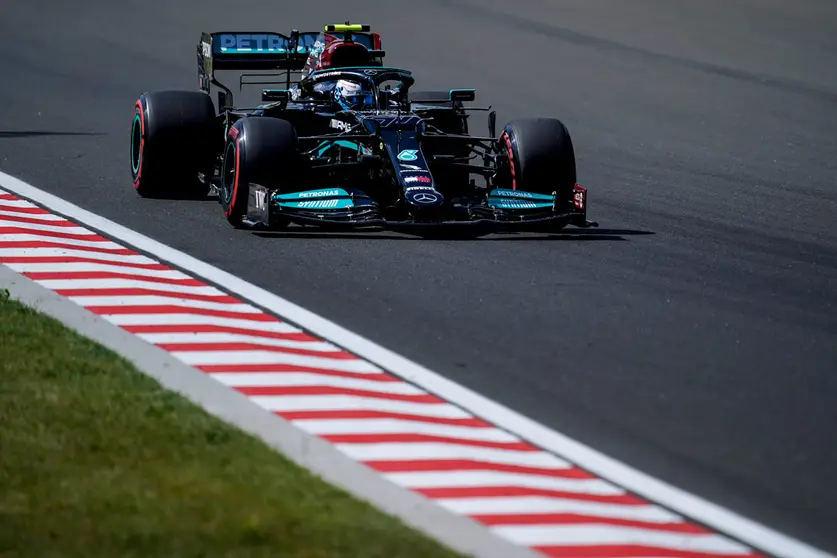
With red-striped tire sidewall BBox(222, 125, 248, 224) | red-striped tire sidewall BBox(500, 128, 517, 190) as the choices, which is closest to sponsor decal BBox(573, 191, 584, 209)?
red-striped tire sidewall BBox(500, 128, 517, 190)

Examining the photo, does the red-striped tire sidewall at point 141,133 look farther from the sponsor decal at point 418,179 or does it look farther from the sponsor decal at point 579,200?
the sponsor decal at point 579,200

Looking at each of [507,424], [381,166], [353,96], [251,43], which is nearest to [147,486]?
[507,424]

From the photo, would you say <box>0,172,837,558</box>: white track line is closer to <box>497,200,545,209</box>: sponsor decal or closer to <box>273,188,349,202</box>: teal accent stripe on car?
<box>273,188,349,202</box>: teal accent stripe on car

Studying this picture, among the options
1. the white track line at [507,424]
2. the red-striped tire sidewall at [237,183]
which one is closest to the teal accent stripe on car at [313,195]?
the red-striped tire sidewall at [237,183]

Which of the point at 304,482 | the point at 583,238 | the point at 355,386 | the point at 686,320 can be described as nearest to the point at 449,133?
the point at 583,238

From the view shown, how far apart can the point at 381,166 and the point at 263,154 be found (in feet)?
2.88

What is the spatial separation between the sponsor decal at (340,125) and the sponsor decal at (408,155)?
2.82 feet

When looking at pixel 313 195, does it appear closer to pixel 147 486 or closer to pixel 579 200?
pixel 579 200

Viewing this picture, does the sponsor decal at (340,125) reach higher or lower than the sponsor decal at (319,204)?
higher

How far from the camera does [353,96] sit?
1249 cm

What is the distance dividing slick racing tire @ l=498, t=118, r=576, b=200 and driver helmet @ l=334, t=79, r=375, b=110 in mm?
1209

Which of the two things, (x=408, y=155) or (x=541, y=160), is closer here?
(x=408, y=155)

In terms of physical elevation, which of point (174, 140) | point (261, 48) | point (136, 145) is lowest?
point (136, 145)

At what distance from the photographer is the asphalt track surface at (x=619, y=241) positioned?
712cm
